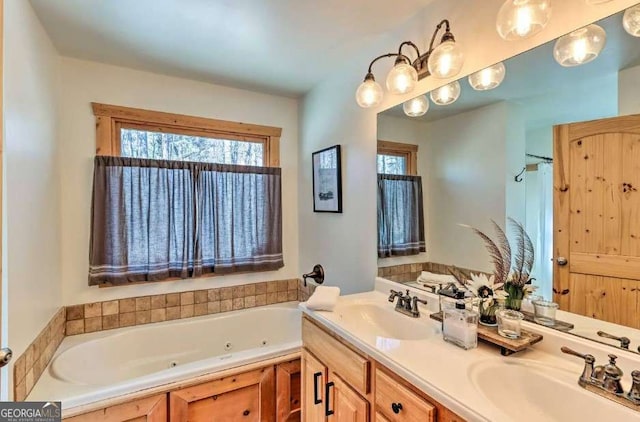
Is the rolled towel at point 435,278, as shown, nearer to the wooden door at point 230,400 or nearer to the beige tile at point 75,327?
the wooden door at point 230,400

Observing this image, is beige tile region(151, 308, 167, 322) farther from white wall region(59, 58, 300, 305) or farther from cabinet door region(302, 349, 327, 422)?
cabinet door region(302, 349, 327, 422)

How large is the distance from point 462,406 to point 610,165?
0.88m

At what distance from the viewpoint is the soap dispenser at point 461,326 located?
112 centimetres

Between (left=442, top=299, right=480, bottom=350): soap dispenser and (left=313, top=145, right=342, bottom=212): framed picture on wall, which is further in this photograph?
(left=313, top=145, right=342, bottom=212): framed picture on wall

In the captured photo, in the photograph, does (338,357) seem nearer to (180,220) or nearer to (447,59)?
(447,59)

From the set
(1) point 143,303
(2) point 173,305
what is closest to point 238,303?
(2) point 173,305

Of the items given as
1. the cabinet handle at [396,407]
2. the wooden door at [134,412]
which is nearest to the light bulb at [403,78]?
the cabinet handle at [396,407]

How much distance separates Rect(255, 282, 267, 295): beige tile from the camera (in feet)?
9.30

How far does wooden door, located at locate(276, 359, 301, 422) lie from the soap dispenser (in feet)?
3.65

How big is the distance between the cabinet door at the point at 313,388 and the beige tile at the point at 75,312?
5.57 ft

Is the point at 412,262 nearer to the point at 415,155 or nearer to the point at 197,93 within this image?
the point at 415,155

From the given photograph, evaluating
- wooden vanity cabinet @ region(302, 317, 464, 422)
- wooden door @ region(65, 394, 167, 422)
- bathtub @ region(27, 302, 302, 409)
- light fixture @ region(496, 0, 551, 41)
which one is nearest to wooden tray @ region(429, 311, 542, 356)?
wooden vanity cabinet @ region(302, 317, 464, 422)

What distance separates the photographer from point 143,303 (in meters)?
2.42

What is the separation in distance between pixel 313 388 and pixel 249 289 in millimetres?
1360
